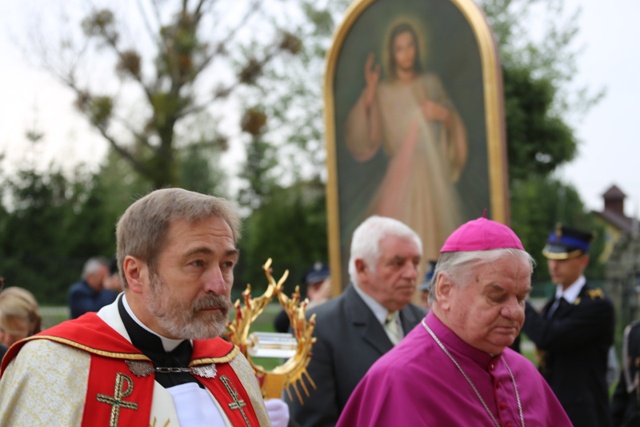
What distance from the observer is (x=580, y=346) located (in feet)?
19.5

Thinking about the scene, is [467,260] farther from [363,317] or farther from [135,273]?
[363,317]

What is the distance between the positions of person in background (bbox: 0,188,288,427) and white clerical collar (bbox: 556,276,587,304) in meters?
3.70

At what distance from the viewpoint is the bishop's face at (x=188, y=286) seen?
276 cm

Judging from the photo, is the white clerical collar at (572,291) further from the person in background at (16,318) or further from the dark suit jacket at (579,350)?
the person in background at (16,318)

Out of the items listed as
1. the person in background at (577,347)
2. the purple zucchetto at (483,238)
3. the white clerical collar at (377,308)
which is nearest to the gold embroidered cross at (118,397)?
the purple zucchetto at (483,238)

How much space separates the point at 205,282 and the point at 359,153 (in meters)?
7.06

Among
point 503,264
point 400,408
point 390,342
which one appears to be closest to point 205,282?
point 400,408

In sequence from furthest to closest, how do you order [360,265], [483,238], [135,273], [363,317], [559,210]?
[559,210]
[360,265]
[363,317]
[483,238]
[135,273]

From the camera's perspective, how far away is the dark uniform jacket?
6637mm

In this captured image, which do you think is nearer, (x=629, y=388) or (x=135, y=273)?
(x=135, y=273)

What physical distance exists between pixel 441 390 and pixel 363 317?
1487 millimetres

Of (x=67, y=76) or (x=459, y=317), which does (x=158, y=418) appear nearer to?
(x=459, y=317)

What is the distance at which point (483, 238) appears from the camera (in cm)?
336

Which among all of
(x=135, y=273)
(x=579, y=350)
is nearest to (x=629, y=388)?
(x=579, y=350)
